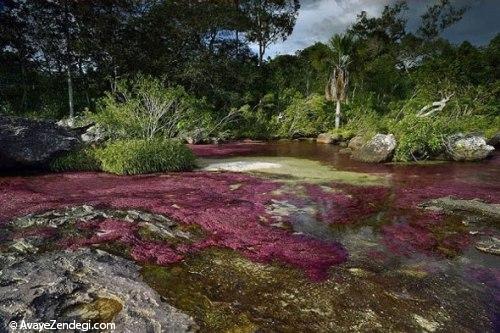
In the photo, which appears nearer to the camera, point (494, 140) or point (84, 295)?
point (84, 295)

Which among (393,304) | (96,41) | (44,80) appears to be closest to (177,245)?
(393,304)

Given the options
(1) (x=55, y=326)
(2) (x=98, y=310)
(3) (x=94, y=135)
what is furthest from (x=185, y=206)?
(3) (x=94, y=135)

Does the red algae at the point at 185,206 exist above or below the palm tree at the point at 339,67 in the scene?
below

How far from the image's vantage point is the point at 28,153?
48.7 feet

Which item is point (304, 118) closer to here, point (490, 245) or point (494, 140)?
point (494, 140)

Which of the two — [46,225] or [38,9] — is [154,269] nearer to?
[46,225]

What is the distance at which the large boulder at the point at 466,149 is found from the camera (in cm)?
2078

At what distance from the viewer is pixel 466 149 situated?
822 inches

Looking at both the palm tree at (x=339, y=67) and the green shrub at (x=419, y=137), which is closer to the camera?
the green shrub at (x=419, y=137)

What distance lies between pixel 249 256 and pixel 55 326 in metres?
3.43

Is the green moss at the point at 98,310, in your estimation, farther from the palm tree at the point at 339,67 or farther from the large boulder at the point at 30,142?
the palm tree at the point at 339,67

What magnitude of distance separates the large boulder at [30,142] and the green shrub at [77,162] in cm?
25

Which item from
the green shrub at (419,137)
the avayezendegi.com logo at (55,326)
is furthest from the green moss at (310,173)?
the avayezendegi.com logo at (55,326)

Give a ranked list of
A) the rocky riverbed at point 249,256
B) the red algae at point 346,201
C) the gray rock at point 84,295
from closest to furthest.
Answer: the gray rock at point 84,295 < the rocky riverbed at point 249,256 < the red algae at point 346,201
